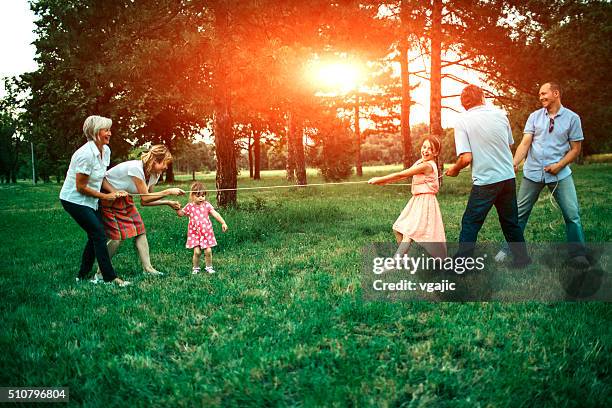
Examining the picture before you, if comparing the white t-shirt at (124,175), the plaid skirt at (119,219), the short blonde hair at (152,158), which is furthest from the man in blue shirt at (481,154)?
the plaid skirt at (119,219)

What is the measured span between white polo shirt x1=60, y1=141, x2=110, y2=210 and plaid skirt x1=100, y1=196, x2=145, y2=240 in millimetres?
309

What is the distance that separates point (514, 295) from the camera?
4.66 metres

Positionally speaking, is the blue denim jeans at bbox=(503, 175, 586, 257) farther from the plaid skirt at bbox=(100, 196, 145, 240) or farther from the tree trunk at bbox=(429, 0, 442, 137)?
the tree trunk at bbox=(429, 0, 442, 137)

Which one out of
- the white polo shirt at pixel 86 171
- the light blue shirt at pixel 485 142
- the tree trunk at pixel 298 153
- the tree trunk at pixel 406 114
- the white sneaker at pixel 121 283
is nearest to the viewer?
the light blue shirt at pixel 485 142

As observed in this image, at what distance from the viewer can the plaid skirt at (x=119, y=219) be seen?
5805mm

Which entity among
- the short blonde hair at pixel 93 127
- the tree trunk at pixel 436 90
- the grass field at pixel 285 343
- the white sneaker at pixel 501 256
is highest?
the tree trunk at pixel 436 90

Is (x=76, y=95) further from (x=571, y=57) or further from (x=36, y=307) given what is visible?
(x=571, y=57)

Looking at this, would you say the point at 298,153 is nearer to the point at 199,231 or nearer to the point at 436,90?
the point at 436,90

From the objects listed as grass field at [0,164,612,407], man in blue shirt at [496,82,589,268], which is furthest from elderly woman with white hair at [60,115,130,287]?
man in blue shirt at [496,82,589,268]

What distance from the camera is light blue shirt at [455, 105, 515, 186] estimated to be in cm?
507

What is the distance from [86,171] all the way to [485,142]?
4763 mm

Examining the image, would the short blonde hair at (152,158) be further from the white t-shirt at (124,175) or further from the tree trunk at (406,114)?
the tree trunk at (406,114)

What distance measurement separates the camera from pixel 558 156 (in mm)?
5613

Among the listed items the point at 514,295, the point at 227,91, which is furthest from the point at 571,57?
the point at 514,295
